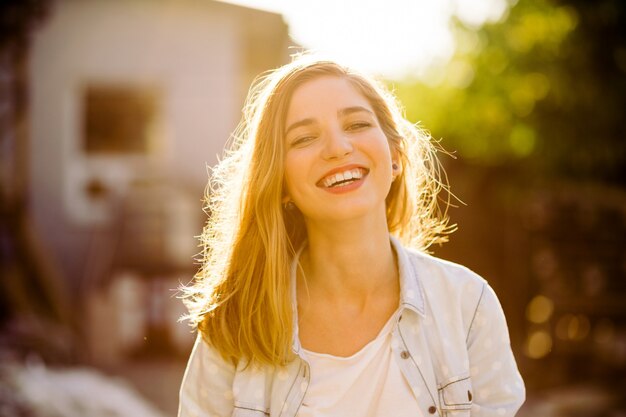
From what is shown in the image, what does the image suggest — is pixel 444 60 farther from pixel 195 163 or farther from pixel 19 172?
pixel 19 172

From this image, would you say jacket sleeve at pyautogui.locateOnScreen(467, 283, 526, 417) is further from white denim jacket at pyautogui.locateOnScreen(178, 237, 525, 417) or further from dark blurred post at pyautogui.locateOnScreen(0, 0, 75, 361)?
dark blurred post at pyautogui.locateOnScreen(0, 0, 75, 361)

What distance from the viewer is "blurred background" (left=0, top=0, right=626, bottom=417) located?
7016 millimetres

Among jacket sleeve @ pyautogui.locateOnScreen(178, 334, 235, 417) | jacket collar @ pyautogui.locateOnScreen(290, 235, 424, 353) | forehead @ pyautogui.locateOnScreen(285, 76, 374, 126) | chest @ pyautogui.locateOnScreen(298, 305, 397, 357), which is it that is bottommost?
jacket sleeve @ pyautogui.locateOnScreen(178, 334, 235, 417)

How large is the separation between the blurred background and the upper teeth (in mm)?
2683

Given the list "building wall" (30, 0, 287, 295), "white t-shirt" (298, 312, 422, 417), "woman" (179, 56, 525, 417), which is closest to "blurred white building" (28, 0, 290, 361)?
"building wall" (30, 0, 287, 295)

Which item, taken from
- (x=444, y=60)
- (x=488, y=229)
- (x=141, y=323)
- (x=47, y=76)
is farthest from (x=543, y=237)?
(x=47, y=76)

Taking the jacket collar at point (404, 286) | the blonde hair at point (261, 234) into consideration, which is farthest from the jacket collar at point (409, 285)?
the blonde hair at point (261, 234)

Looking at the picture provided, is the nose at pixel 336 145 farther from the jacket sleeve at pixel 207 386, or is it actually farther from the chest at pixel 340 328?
the jacket sleeve at pixel 207 386

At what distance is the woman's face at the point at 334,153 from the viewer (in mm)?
2811

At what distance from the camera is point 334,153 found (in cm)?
278

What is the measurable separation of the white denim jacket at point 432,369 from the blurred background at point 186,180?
2495mm

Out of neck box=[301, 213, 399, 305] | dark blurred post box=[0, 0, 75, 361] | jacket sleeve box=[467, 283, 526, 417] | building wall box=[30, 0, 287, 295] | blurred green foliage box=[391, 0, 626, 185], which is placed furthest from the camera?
building wall box=[30, 0, 287, 295]

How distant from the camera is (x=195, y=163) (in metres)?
10.6

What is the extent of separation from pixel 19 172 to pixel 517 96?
5.02 m
